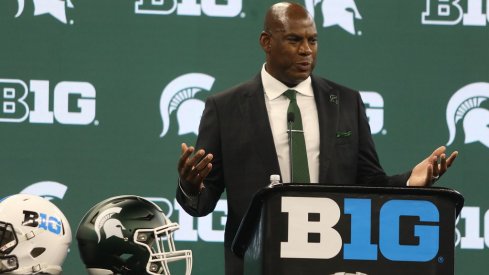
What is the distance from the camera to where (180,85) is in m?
5.20

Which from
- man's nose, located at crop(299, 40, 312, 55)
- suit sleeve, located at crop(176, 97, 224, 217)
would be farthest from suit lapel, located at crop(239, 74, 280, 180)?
man's nose, located at crop(299, 40, 312, 55)

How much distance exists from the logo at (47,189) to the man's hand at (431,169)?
6.97 feet

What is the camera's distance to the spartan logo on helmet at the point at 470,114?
5.25 metres

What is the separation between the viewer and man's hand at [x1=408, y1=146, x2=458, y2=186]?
11.1 feet

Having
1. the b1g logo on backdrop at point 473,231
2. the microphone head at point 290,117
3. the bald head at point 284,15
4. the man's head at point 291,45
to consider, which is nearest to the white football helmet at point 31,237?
the microphone head at point 290,117

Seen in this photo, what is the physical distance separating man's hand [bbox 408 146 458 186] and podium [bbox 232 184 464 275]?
13.5 inches

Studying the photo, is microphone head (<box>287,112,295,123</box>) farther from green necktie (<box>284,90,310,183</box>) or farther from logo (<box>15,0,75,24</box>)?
logo (<box>15,0,75,24</box>)

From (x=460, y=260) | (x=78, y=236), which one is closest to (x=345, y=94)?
(x=78, y=236)

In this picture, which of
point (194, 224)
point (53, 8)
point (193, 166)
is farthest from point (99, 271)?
point (53, 8)

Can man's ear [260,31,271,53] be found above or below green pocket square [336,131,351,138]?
above

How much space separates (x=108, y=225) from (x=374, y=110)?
191 centimetres

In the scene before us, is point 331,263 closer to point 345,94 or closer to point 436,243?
point 436,243

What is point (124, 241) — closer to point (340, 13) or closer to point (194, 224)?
point (194, 224)

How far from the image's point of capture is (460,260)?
5.14 meters
